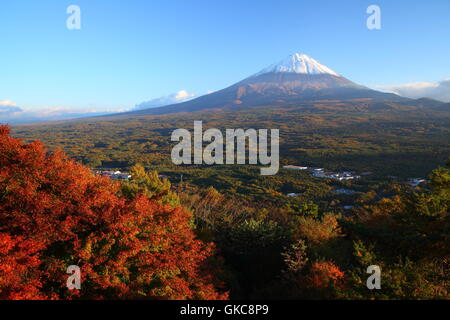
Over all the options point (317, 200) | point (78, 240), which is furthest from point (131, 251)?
point (317, 200)

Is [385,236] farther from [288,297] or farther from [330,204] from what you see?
[330,204]

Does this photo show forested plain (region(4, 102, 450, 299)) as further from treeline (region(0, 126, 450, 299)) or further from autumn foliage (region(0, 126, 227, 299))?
autumn foliage (region(0, 126, 227, 299))

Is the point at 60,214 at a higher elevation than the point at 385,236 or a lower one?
higher

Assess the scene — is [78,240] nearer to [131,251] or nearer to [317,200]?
[131,251]

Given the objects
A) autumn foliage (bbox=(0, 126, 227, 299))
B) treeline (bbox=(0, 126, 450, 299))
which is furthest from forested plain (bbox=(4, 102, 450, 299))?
autumn foliage (bbox=(0, 126, 227, 299))

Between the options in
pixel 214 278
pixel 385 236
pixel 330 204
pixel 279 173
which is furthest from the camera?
pixel 279 173

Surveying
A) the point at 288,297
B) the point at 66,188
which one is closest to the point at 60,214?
the point at 66,188

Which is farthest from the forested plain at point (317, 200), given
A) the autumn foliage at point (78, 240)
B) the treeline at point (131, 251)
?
the autumn foliage at point (78, 240)

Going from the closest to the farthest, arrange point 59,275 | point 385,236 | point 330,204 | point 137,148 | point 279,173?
point 59,275, point 385,236, point 330,204, point 279,173, point 137,148

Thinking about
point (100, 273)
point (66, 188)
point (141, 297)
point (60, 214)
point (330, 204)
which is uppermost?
point (66, 188)
